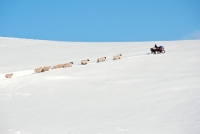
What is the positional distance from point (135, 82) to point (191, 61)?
5459 mm

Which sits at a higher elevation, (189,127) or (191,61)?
(191,61)

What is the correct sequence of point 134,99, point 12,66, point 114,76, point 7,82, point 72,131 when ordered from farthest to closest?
point 12,66 < point 7,82 < point 114,76 < point 134,99 < point 72,131

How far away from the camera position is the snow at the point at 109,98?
35.2ft

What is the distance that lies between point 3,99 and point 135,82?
18.6 ft

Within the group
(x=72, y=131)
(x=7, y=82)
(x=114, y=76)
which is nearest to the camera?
(x=72, y=131)

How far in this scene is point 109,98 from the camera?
14.3 metres

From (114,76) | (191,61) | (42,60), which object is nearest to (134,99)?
(114,76)

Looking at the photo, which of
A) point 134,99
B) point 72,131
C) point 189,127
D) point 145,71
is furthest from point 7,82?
point 189,127

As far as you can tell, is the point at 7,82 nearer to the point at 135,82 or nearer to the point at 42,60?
the point at 135,82

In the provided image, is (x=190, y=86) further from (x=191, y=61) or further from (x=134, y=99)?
(x=191, y=61)

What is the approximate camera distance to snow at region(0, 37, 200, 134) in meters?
10.7

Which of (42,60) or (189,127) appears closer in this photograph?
(189,127)

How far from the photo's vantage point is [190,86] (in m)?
14.2

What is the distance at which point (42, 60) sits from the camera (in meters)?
30.6
